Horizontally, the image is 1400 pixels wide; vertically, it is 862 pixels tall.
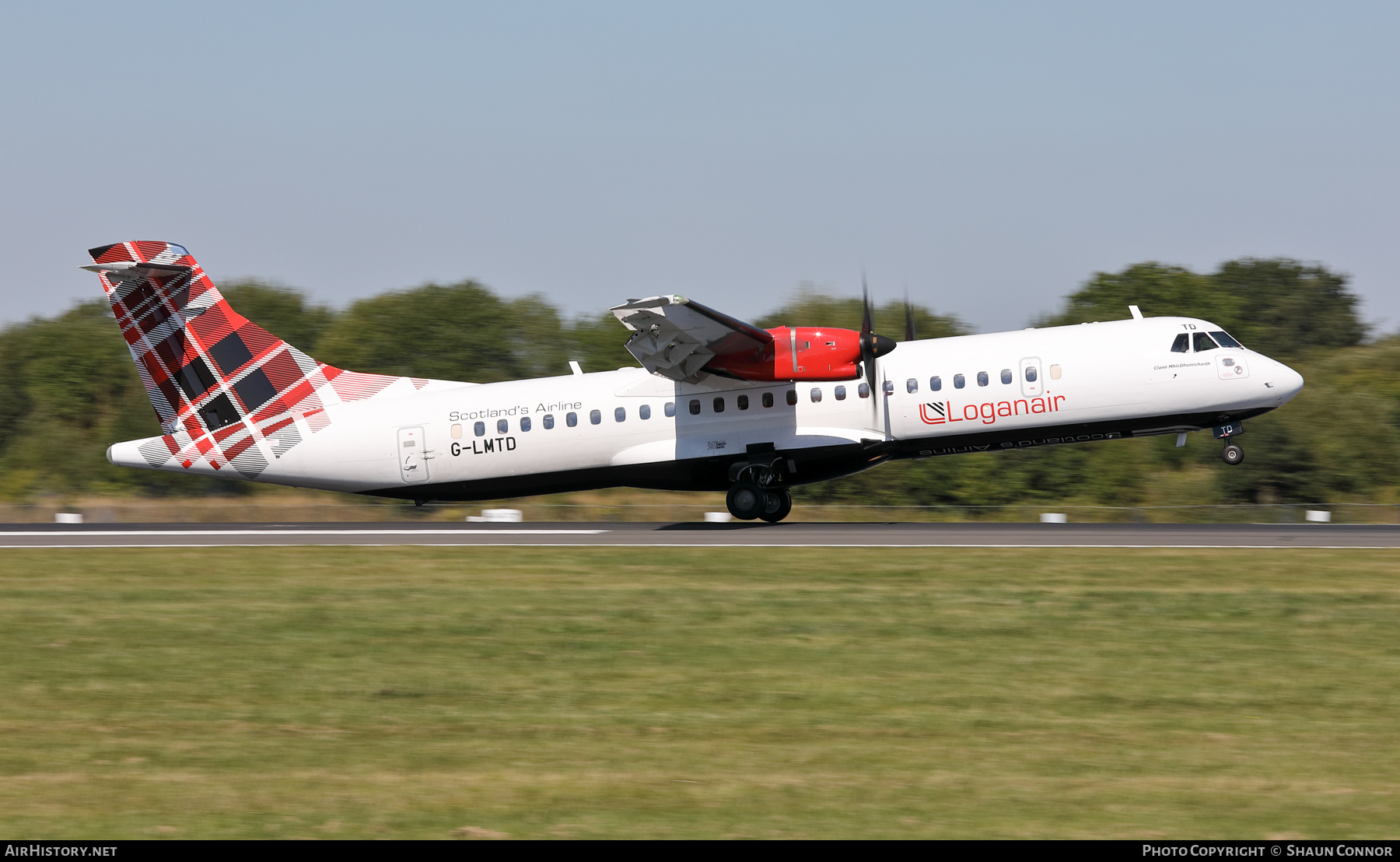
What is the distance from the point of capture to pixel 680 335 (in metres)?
20.6

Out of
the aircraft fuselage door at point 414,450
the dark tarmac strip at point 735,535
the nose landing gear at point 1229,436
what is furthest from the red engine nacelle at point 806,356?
the nose landing gear at point 1229,436

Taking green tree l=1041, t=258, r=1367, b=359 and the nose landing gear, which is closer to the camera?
the nose landing gear

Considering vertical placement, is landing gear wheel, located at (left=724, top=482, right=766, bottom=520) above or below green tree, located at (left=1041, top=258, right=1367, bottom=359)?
below

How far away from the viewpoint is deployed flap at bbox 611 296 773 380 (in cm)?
1980

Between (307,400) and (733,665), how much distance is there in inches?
566

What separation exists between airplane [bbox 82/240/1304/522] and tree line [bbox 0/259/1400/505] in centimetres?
1181

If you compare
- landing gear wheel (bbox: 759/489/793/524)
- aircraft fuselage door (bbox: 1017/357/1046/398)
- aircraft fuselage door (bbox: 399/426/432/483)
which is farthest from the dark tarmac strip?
aircraft fuselage door (bbox: 1017/357/1046/398)

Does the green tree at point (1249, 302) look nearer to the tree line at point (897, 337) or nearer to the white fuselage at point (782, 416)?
the tree line at point (897, 337)

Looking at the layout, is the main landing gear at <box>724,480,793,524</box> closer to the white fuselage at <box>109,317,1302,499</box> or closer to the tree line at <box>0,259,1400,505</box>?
the white fuselage at <box>109,317,1302,499</box>

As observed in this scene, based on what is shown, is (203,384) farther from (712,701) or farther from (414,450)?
(712,701)

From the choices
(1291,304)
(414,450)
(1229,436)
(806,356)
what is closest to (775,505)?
(806,356)

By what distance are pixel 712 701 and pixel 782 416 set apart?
12.1 m

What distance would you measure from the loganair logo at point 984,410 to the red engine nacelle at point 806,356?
149 centimetres

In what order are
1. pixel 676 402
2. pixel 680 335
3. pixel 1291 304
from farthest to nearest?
pixel 1291 304 < pixel 676 402 < pixel 680 335
